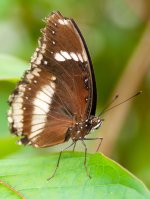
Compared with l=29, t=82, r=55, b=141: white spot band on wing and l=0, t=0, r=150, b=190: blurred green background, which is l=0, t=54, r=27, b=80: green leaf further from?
l=0, t=0, r=150, b=190: blurred green background

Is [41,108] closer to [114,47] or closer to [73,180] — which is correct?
[73,180]

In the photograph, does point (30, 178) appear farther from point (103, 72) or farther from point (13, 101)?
point (103, 72)

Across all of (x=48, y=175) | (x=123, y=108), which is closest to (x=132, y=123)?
(x=123, y=108)

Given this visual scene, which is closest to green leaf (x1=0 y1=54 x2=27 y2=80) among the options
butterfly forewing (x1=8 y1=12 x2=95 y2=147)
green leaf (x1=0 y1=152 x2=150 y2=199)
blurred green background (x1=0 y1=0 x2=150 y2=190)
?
butterfly forewing (x1=8 y1=12 x2=95 y2=147)

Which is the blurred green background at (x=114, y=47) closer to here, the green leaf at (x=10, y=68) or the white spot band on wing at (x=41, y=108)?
the white spot band on wing at (x=41, y=108)

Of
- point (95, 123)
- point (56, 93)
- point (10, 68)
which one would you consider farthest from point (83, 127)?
point (10, 68)

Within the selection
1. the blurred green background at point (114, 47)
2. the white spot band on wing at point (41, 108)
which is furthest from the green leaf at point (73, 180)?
the blurred green background at point (114, 47)
